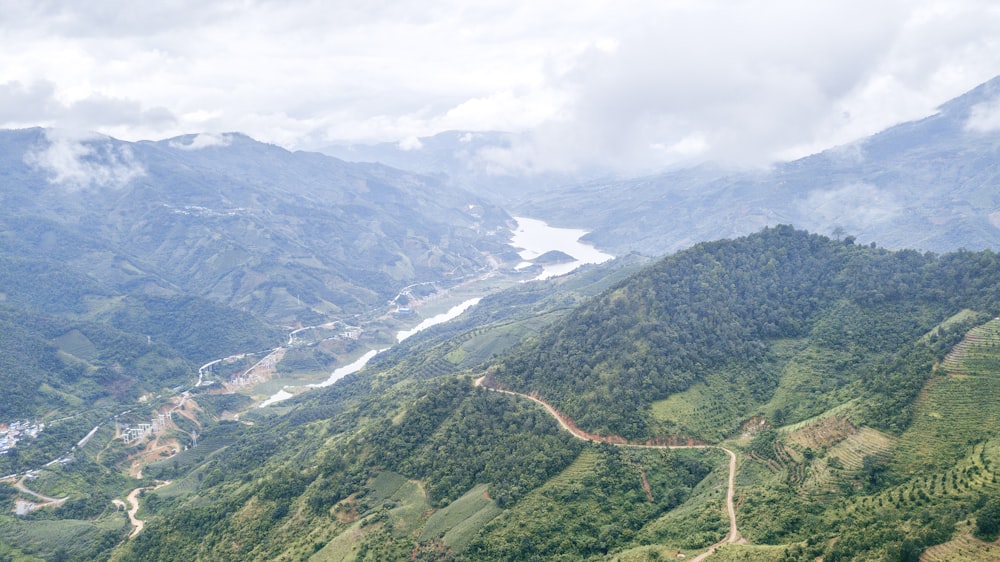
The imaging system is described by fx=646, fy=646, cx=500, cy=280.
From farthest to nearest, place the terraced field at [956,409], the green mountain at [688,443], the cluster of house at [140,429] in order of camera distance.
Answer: the cluster of house at [140,429] < the terraced field at [956,409] < the green mountain at [688,443]

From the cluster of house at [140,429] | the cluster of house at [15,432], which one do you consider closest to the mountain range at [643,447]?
the cluster of house at [140,429]

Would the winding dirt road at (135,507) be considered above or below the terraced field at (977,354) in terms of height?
below

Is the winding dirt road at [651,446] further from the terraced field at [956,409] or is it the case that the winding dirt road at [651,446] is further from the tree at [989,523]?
the tree at [989,523]

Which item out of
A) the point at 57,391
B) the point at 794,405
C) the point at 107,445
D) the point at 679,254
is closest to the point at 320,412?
the point at 107,445

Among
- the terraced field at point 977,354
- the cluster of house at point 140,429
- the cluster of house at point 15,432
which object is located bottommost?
the terraced field at point 977,354

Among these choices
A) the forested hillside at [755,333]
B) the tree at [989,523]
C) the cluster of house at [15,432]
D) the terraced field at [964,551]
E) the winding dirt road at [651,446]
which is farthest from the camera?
the cluster of house at [15,432]

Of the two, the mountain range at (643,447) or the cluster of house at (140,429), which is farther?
the cluster of house at (140,429)
